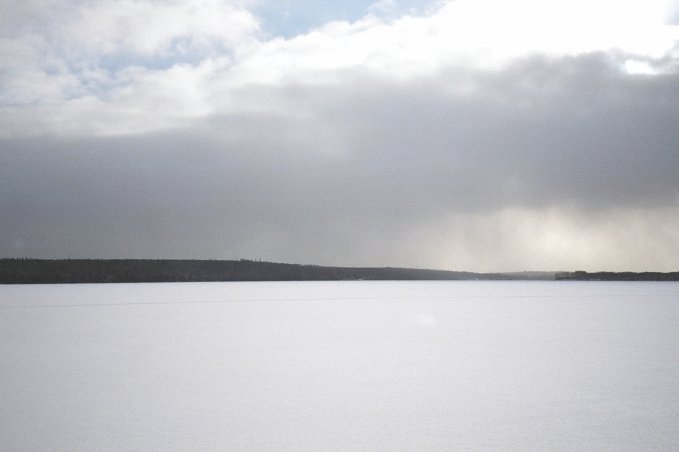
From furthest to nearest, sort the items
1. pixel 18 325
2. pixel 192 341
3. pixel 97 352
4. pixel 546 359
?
pixel 18 325, pixel 192 341, pixel 97 352, pixel 546 359

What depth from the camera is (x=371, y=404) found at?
23.8 feet

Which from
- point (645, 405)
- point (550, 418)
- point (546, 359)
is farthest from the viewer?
point (546, 359)

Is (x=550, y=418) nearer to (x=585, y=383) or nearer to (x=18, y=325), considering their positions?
(x=585, y=383)

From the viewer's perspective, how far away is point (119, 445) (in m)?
5.54

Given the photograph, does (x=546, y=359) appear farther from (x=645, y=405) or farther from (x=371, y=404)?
(x=371, y=404)

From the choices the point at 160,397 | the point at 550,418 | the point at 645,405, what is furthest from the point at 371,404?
the point at 645,405

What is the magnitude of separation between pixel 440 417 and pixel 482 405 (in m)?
0.86

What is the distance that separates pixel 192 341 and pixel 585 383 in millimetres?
8575

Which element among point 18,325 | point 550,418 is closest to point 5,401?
point 550,418

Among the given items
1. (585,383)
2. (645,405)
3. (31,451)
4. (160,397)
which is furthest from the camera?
(585,383)

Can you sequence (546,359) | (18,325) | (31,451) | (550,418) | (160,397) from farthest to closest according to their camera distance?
(18,325), (546,359), (160,397), (550,418), (31,451)

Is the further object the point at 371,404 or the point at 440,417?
the point at 371,404

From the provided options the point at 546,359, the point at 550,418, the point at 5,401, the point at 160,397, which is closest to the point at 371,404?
the point at 550,418

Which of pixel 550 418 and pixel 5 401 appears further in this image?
pixel 5 401
